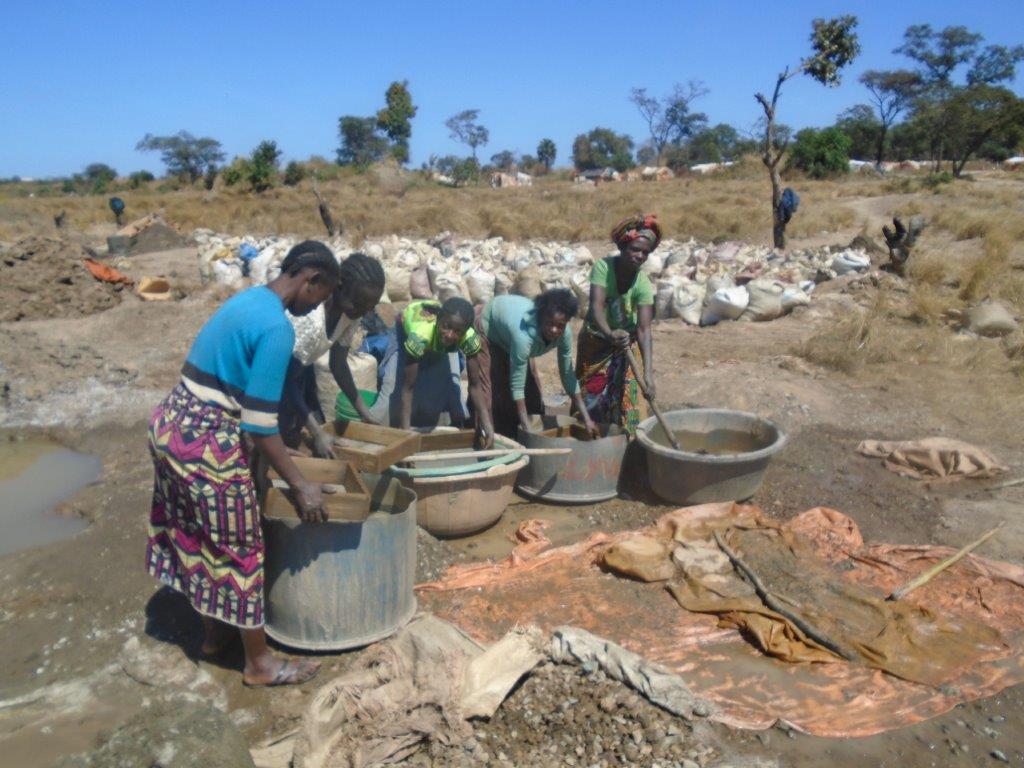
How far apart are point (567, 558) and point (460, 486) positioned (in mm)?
595

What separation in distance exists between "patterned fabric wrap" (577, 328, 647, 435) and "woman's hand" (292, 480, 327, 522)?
7.01 feet

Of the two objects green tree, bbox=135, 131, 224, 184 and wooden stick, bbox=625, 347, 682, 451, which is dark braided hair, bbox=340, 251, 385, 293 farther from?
green tree, bbox=135, 131, 224, 184

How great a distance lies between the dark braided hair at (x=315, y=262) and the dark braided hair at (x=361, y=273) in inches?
24.4

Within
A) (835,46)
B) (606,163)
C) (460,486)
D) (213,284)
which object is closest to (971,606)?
(460,486)

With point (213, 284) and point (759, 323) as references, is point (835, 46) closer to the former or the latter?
point (759, 323)

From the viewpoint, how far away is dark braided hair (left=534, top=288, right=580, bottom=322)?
3611 mm

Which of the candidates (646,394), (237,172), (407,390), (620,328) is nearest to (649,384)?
(646,394)

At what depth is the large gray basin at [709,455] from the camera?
3828 millimetres

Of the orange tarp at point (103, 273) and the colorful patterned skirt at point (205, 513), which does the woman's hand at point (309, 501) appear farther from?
the orange tarp at point (103, 273)

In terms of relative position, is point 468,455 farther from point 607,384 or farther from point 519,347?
point 607,384

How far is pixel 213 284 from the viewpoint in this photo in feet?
32.4

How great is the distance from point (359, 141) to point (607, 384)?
151ft


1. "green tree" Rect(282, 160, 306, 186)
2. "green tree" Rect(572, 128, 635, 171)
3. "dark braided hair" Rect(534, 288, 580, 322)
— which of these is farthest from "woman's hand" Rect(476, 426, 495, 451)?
"green tree" Rect(572, 128, 635, 171)

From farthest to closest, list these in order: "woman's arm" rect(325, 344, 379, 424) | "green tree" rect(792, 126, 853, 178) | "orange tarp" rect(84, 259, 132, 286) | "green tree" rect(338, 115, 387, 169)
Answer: "green tree" rect(338, 115, 387, 169) < "green tree" rect(792, 126, 853, 178) < "orange tarp" rect(84, 259, 132, 286) < "woman's arm" rect(325, 344, 379, 424)
